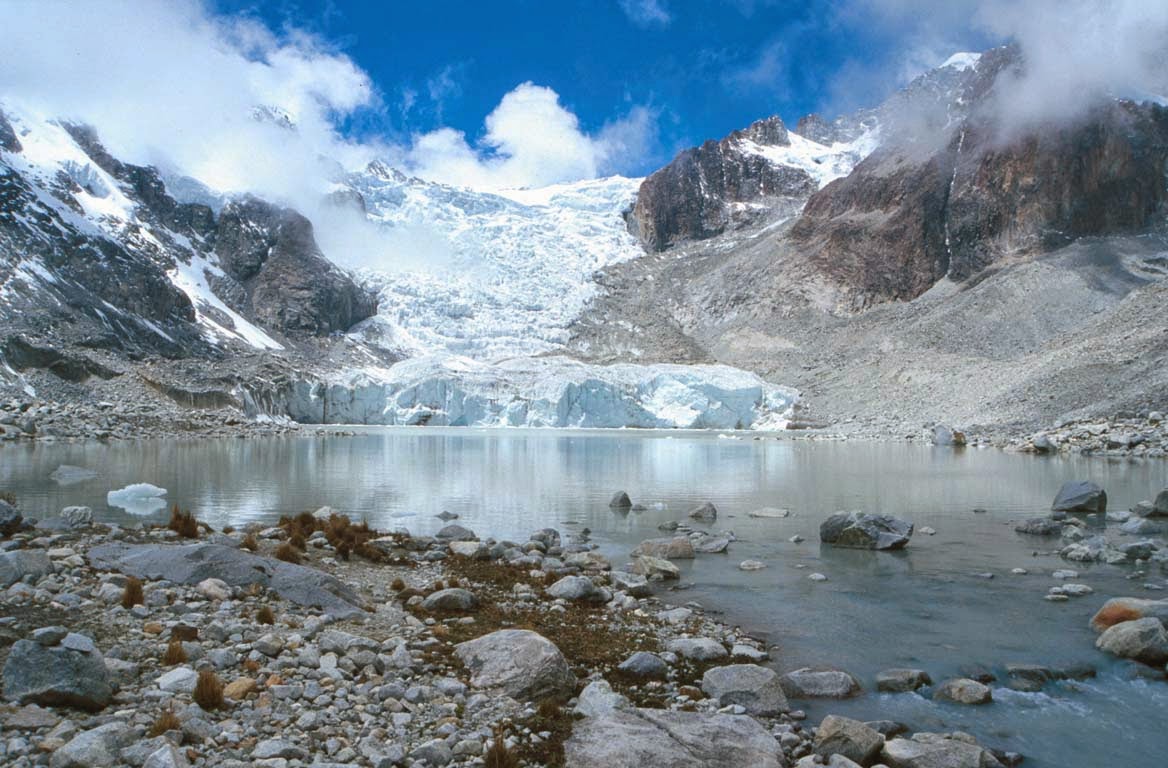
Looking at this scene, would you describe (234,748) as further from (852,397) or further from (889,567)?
(852,397)

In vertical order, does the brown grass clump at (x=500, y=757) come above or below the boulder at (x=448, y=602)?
below

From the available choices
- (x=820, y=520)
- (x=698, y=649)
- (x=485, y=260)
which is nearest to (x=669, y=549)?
(x=698, y=649)

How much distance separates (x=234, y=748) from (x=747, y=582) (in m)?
6.84

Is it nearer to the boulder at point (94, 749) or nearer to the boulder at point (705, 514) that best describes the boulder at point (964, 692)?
the boulder at point (94, 749)

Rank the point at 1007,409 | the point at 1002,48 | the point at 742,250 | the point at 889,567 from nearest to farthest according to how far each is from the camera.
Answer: the point at 889,567 < the point at 1007,409 < the point at 1002,48 < the point at 742,250

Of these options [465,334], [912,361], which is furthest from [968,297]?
[465,334]

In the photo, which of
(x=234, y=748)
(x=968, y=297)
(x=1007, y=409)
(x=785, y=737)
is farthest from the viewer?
(x=968, y=297)

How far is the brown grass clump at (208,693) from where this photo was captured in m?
4.50

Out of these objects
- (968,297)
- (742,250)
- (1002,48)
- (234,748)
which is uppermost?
(1002,48)

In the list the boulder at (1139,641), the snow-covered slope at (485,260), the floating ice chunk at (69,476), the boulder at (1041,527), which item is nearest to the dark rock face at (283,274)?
the snow-covered slope at (485,260)

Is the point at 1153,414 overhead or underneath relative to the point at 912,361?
underneath

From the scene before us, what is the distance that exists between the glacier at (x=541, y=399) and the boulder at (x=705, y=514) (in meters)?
45.2

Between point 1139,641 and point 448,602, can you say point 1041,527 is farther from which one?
point 448,602

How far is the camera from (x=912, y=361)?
6500 centimetres
